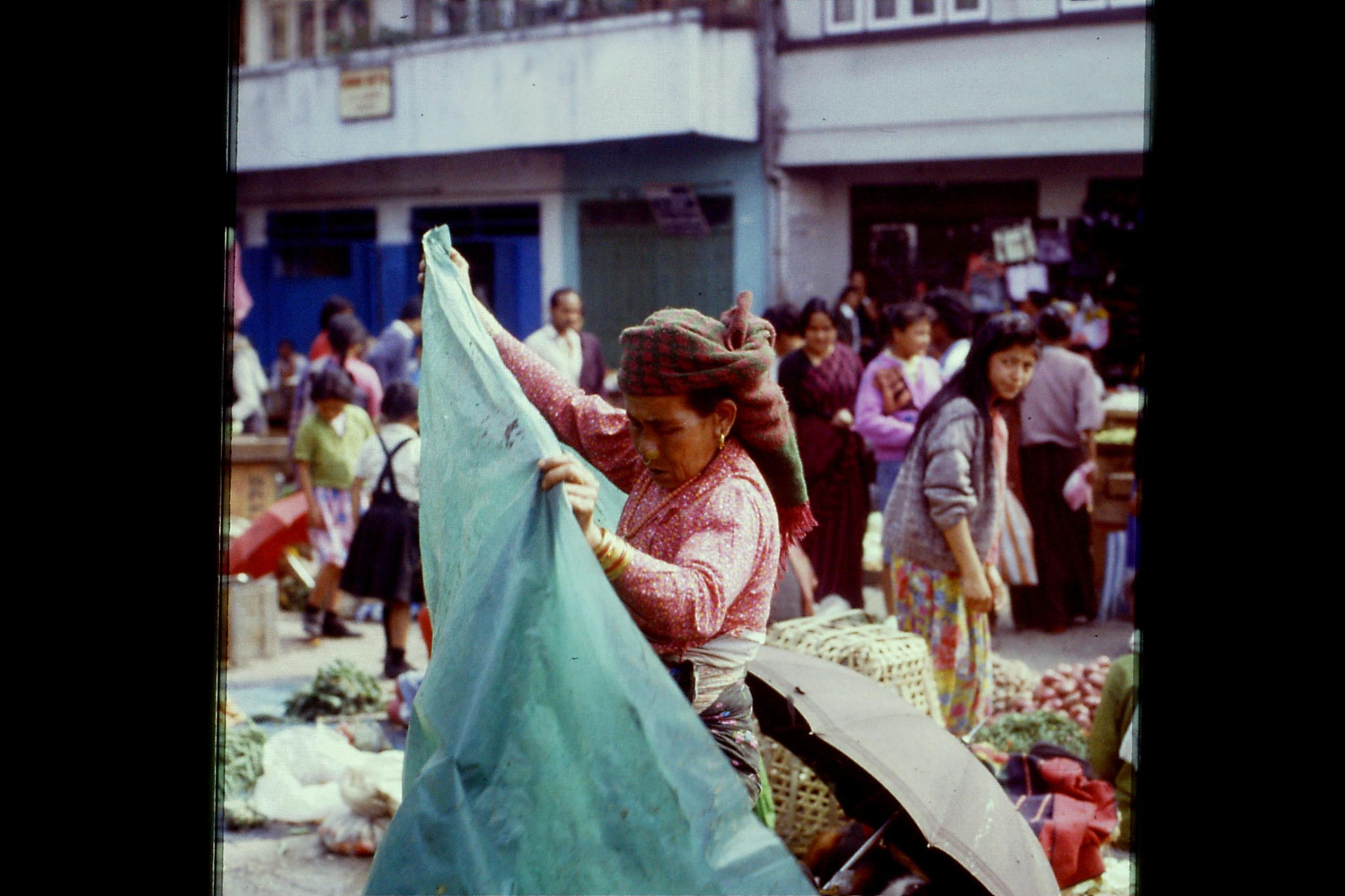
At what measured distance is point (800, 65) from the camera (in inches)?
585

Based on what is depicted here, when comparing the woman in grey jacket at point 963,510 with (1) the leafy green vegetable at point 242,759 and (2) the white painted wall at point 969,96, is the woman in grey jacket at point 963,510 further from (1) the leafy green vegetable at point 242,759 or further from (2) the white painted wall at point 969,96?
(2) the white painted wall at point 969,96

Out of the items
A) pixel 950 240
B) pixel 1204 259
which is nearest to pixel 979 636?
pixel 1204 259

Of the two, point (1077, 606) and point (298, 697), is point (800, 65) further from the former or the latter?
point (298, 697)

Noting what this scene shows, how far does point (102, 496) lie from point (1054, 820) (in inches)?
113

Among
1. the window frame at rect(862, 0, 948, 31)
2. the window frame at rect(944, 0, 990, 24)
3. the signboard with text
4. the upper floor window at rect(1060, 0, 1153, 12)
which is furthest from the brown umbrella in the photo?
the signboard with text

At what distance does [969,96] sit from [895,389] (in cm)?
729

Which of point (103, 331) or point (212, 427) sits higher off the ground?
point (103, 331)

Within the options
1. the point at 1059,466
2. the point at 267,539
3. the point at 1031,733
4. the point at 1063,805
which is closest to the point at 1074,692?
the point at 1031,733

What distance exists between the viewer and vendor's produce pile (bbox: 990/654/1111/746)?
5.90 metres

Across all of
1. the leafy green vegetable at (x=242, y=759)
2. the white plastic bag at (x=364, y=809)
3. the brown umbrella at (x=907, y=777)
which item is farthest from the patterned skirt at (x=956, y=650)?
the leafy green vegetable at (x=242, y=759)

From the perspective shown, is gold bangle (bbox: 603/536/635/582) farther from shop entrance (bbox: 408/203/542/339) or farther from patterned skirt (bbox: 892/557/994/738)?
shop entrance (bbox: 408/203/542/339)

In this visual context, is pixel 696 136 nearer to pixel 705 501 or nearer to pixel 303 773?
pixel 303 773

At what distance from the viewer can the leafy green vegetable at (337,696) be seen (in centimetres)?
643

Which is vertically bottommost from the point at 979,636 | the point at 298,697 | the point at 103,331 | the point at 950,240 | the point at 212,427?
the point at 298,697
